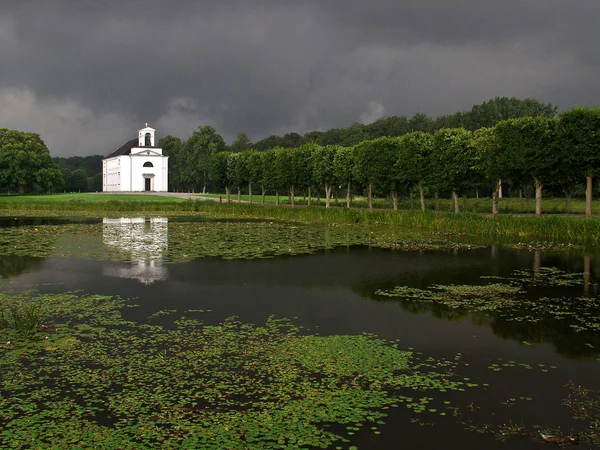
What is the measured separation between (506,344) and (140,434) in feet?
20.9

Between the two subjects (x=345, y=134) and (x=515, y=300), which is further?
(x=345, y=134)

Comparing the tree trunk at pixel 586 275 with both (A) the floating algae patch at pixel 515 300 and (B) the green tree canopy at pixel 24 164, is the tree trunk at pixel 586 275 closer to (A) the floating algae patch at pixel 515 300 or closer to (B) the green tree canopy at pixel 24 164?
(A) the floating algae patch at pixel 515 300

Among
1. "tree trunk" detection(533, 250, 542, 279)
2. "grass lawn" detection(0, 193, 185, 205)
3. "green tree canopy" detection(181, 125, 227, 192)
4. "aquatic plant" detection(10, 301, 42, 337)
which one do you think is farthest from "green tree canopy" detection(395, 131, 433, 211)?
"green tree canopy" detection(181, 125, 227, 192)

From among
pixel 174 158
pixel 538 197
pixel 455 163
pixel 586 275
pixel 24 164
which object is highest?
pixel 174 158

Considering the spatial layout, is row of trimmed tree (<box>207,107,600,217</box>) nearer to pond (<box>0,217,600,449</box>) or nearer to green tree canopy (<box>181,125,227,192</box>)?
pond (<box>0,217,600,449</box>)

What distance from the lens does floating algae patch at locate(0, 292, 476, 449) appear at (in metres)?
6.07

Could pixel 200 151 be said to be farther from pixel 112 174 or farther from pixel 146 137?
pixel 112 174

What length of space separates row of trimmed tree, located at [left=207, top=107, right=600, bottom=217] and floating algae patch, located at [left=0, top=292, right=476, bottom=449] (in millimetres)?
32703

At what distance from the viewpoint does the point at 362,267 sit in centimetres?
1816

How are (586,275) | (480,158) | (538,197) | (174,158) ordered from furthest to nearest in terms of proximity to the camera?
1. (174,158)
2. (480,158)
3. (538,197)
4. (586,275)

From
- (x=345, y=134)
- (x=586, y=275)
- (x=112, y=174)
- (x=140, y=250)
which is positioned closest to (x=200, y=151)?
(x=112, y=174)

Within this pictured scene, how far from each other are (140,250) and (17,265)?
4836 millimetres

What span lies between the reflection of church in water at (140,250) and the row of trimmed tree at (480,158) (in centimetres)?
2386

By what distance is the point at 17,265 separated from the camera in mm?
17859
